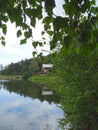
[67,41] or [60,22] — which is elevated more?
A: [60,22]

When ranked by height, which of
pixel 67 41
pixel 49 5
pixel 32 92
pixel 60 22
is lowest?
pixel 32 92

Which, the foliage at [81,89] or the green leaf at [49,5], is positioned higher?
the green leaf at [49,5]

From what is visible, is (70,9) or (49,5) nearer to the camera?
(70,9)

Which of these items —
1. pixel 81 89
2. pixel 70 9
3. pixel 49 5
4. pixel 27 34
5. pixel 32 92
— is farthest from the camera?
pixel 32 92

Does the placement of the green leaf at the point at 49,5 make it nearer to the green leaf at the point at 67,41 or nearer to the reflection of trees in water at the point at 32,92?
the green leaf at the point at 67,41

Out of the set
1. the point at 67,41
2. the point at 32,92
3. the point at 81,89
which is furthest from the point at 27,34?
the point at 32,92

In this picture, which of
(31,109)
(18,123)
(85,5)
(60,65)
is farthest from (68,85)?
(31,109)

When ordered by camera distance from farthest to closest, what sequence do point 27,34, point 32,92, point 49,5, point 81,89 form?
point 32,92 → point 81,89 → point 27,34 → point 49,5

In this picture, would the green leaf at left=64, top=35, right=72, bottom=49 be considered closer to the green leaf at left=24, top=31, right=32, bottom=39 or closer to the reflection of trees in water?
the green leaf at left=24, top=31, right=32, bottom=39

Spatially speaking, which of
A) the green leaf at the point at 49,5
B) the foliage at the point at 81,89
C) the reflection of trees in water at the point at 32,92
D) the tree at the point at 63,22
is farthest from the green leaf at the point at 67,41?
the reflection of trees in water at the point at 32,92

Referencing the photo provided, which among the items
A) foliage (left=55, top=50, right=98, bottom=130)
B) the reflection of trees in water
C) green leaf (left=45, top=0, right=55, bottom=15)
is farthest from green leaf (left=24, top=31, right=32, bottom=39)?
the reflection of trees in water

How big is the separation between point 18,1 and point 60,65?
11.6m

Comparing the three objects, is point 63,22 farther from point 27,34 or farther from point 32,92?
point 32,92

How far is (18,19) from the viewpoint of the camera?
2754 millimetres
